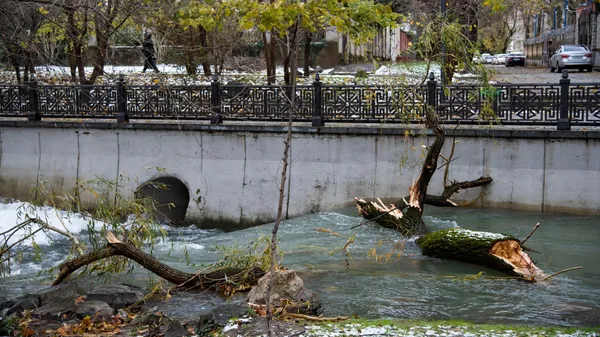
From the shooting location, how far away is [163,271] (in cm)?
1009

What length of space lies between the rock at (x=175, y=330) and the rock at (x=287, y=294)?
1.04m

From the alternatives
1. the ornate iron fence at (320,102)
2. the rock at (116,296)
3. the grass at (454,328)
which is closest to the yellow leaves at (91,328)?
the rock at (116,296)

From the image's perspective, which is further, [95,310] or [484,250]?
[484,250]

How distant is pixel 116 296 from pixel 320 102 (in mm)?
8344

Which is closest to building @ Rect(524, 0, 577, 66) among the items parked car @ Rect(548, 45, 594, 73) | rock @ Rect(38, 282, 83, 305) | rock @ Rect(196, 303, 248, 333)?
parked car @ Rect(548, 45, 594, 73)

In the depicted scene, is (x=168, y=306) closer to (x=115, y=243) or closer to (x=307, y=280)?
(x=115, y=243)

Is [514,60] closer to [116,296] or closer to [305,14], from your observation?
[305,14]

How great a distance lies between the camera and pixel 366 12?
13.1 metres

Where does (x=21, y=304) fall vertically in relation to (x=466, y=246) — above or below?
below

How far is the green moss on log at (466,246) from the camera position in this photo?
11.1m

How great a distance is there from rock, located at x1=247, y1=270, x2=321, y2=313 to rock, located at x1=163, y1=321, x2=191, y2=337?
1038mm

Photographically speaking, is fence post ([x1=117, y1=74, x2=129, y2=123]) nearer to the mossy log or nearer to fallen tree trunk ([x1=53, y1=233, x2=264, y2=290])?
fallen tree trunk ([x1=53, y1=233, x2=264, y2=290])

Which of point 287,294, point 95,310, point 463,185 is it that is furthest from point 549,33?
point 95,310

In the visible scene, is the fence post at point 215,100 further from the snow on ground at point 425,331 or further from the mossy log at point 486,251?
the snow on ground at point 425,331
